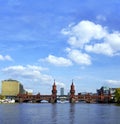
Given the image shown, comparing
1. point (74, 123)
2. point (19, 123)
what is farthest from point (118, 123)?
point (19, 123)

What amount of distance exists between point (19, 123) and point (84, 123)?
45.1 feet

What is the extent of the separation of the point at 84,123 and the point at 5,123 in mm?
16651

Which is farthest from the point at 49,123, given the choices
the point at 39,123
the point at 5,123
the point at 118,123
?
the point at 118,123

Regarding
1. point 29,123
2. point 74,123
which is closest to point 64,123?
point 74,123

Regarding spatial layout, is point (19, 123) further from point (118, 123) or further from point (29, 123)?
point (118, 123)

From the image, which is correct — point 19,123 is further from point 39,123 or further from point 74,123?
point 74,123

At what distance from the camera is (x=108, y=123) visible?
275 feet

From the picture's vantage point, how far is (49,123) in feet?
277

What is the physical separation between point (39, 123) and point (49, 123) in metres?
2.68

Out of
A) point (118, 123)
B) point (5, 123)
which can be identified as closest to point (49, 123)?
point (5, 123)

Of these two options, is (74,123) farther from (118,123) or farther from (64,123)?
(118,123)

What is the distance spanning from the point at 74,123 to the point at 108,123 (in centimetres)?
729

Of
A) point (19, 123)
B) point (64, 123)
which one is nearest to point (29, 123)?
point (19, 123)

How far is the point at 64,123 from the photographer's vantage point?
84.1 meters
